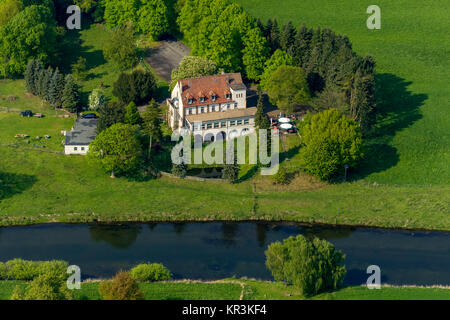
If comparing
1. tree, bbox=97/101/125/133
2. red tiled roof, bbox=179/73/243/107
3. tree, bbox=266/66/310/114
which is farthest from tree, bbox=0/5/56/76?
tree, bbox=266/66/310/114

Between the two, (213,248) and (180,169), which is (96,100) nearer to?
(180,169)

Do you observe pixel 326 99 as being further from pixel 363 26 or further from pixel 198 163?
pixel 363 26

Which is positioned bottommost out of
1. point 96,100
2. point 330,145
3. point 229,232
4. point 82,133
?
point 229,232

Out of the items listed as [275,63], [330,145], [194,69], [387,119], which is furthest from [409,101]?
[194,69]

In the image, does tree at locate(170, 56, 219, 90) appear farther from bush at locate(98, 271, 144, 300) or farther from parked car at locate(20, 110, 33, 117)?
bush at locate(98, 271, 144, 300)

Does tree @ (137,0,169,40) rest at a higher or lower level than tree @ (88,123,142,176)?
higher

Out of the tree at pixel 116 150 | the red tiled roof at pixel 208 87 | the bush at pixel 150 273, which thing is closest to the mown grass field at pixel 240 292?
the bush at pixel 150 273
